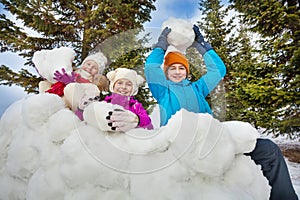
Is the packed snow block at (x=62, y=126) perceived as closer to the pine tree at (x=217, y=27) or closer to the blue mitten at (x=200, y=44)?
the blue mitten at (x=200, y=44)

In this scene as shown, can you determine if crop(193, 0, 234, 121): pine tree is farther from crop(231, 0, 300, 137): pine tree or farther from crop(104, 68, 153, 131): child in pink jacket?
crop(104, 68, 153, 131): child in pink jacket

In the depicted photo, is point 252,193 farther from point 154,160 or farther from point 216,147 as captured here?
point 154,160

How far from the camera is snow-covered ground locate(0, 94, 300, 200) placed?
1.21 meters

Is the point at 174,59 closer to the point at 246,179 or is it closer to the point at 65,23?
the point at 246,179

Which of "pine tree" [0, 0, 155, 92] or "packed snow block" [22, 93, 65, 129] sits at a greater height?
"pine tree" [0, 0, 155, 92]

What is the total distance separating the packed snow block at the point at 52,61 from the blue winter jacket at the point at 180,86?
0.92m

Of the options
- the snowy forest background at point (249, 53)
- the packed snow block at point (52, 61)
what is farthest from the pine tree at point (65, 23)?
the packed snow block at point (52, 61)

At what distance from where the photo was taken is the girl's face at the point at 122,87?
217 cm

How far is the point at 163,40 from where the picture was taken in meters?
2.00

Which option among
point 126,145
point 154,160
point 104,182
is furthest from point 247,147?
point 104,182

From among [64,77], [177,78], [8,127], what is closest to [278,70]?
[177,78]

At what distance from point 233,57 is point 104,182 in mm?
6704

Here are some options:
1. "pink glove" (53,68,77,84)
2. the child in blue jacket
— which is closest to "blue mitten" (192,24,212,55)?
the child in blue jacket

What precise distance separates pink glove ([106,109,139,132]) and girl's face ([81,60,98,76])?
1.13m
